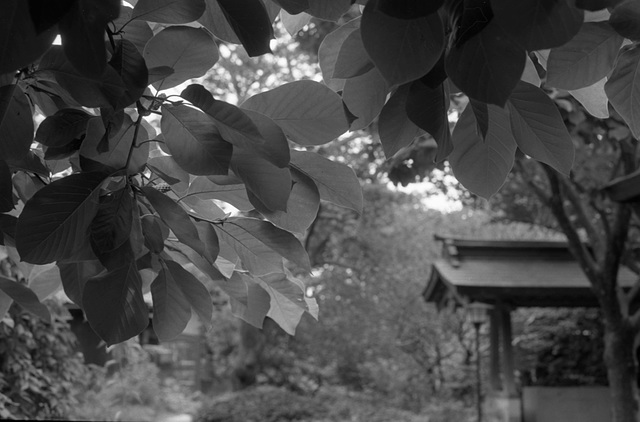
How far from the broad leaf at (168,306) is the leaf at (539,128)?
390 mm

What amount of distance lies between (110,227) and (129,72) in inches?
5.2

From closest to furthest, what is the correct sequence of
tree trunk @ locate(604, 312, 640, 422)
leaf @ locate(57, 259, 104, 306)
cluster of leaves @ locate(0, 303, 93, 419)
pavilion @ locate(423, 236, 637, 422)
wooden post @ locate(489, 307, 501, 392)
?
leaf @ locate(57, 259, 104, 306) → cluster of leaves @ locate(0, 303, 93, 419) → tree trunk @ locate(604, 312, 640, 422) → pavilion @ locate(423, 236, 637, 422) → wooden post @ locate(489, 307, 501, 392)

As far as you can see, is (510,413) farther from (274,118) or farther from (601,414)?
(274,118)

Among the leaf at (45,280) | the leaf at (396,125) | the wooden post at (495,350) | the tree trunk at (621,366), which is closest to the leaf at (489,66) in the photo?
the leaf at (396,125)

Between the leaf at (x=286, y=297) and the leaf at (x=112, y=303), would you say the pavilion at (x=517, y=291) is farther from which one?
the leaf at (x=112, y=303)

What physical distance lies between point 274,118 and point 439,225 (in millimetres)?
19052

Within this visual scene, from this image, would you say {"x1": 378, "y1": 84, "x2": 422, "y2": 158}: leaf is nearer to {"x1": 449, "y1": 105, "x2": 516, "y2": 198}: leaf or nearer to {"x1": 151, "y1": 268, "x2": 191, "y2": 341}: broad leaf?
{"x1": 449, "y1": 105, "x2": 516, "y2": 198}: leaf

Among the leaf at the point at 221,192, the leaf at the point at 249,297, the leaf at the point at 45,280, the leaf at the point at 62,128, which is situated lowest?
the leaf at the point at 249,297

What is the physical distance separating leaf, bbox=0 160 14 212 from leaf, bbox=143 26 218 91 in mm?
151

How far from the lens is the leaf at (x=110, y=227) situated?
1.97 ft

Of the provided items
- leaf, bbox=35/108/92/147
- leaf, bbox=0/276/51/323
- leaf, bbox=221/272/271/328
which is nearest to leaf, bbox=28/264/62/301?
leaf, bbox=0/276/51/323

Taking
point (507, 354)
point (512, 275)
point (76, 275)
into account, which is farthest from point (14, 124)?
point (512, 275)

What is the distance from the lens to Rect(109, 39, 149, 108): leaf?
0.57m

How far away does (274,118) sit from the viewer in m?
0.65
